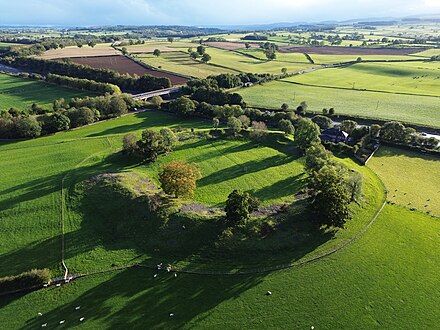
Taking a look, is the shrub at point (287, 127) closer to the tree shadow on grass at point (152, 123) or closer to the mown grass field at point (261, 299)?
the tree shadow on grass at point (152, 123)

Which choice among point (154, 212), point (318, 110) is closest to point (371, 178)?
point (154, 212)

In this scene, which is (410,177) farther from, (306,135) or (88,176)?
(88,176)

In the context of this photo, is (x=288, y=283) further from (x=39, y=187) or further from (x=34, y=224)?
(x=39, y=187)

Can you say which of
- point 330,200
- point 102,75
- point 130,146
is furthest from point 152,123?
point 102,75

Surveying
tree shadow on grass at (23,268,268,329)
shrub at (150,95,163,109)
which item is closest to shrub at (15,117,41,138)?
shrub at (150,95,163,109)

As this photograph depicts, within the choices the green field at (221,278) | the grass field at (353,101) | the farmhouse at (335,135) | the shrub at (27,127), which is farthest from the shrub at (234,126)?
the shrub at (27,127)

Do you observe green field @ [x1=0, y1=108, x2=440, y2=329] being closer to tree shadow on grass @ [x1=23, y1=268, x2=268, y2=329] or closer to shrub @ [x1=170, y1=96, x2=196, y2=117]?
tree shadow on grass @ [x1=23, y1=268, x2=268, y2=329]
